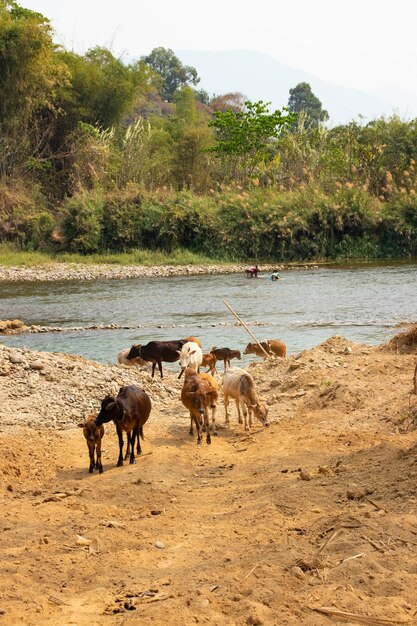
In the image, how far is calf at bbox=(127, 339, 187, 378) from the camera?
51.5 feet

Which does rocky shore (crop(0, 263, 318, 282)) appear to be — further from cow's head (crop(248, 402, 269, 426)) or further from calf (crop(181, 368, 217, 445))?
calf (crop(181, 368, 217, 445))

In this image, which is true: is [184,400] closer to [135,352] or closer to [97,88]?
[135,352]

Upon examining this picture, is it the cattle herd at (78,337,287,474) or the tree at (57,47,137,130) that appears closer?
the cattle herd at (78,337,287,474)

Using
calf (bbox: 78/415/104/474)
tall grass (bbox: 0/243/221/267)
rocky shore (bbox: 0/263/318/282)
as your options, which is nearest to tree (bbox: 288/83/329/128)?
tall grass (bbox: 0/243/221/267)

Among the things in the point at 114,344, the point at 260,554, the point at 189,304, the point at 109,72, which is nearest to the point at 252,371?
the point at 114,344

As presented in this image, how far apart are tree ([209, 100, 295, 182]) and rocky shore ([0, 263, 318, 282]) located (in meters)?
12.4

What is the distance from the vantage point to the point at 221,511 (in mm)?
7715

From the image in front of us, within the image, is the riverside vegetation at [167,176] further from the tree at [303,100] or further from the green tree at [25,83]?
the tree at [303,100]

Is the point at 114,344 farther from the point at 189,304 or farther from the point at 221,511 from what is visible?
the point at 221,511

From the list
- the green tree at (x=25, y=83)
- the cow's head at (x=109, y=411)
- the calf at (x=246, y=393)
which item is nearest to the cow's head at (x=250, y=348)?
the calf at (x=246, y=393)

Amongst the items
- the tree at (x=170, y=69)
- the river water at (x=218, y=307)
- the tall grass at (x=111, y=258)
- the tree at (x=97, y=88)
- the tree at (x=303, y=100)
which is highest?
the tree at (x=170, y=69)

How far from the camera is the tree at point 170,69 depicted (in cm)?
11144

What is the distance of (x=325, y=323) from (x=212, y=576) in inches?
736

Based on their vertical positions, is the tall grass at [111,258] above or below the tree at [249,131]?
below
